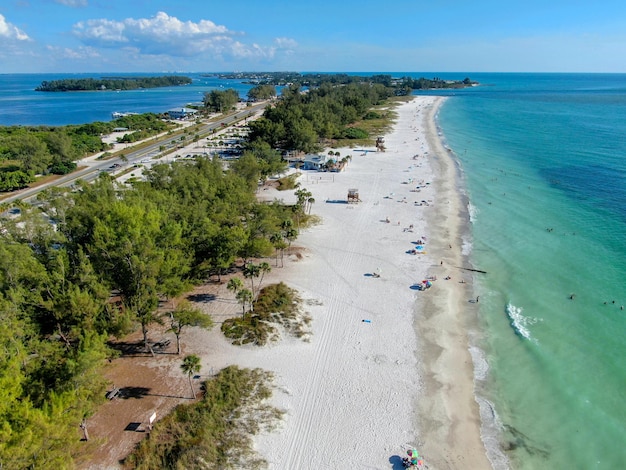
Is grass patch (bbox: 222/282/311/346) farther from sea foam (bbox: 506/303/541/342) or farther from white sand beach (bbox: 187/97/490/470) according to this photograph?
sea foam (bbox: 506/303/541/342)

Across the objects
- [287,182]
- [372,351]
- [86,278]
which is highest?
[86,278]

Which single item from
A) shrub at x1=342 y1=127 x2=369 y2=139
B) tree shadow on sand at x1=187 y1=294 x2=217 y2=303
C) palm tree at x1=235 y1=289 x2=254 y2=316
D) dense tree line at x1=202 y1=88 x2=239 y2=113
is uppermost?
dense tree line at x1=202 y1=88 x2=239 y2=113

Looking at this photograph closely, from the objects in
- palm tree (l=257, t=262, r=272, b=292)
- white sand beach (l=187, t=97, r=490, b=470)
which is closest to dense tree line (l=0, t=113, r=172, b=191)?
white sand beach (l=187, t=97, r=490, b=470)

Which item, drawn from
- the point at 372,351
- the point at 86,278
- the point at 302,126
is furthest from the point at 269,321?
the point at 302,126

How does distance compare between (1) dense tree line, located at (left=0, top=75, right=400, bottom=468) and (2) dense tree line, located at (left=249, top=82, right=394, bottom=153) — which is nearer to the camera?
(1) dense tree line, located at (left=0, top=75, right=400, bottom=468)

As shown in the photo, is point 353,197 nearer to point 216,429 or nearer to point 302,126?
point 302,126

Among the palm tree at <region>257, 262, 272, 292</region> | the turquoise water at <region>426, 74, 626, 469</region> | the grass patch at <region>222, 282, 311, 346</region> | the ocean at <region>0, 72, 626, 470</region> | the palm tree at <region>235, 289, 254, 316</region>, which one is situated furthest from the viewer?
the palm tree at <region>257, 262, 272, 292</region>

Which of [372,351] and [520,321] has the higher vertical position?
[520,321]
